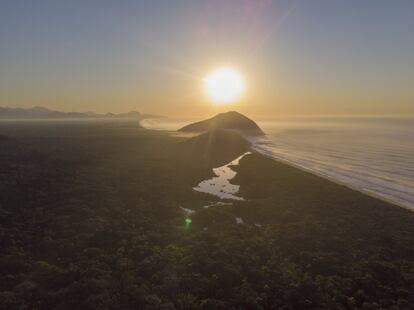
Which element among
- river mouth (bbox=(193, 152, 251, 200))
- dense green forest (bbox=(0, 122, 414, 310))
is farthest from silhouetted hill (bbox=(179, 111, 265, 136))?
dense green forest (bbox=(0, 122, 414, 310))

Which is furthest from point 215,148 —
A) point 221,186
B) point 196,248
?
point 196,248

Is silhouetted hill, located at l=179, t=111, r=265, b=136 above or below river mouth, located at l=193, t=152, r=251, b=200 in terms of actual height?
above

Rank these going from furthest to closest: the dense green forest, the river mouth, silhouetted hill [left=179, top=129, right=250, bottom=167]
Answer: silhouetted hill [left=179, top=129, right=250, bottom=167] → the river mouth → the dense green forest

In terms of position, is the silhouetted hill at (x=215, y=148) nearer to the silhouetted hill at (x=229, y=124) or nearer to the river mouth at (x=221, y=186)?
the river mouth at (x=221, y=186)

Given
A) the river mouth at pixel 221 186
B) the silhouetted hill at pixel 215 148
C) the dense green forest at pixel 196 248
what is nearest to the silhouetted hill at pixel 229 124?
the silhouetted hill at pixel 215 148

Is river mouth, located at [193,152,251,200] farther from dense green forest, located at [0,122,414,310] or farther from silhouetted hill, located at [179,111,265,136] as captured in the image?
silhouetted hill, located at [179,111,265,136]

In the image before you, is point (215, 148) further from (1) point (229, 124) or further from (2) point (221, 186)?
(1) point (229, 124)

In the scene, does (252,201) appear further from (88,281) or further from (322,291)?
(88,281)
